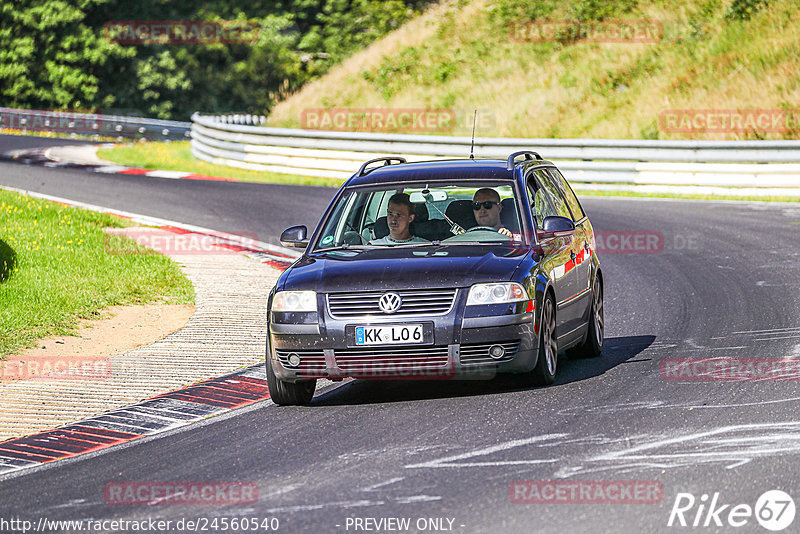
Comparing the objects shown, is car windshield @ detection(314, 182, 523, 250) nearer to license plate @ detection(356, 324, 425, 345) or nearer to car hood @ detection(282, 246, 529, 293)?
car hood @ detection(282, 246, 529, 293)

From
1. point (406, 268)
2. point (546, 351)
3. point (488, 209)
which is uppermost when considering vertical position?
point (488, 209)

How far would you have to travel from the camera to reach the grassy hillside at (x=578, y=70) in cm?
3141

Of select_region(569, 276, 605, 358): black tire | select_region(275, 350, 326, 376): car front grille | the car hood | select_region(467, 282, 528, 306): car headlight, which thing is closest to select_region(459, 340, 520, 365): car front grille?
select_region(467, 282, 528, 306): car headlight

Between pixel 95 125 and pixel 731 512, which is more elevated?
pixel 731 512

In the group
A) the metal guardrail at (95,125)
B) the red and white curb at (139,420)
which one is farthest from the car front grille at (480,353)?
the metal guardrail at (95,125)

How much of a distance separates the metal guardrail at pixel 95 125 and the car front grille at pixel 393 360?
36112mm

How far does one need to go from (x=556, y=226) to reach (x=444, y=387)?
1.48 m

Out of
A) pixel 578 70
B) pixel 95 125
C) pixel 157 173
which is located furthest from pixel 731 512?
pixel 95 125

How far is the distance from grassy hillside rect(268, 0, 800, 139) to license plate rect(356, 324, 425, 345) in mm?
21355

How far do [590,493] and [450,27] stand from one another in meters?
36.8

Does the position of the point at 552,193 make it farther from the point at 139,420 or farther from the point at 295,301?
the point at 139,420

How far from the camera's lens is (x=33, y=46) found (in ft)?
179

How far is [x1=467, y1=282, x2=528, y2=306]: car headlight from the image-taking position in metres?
8.61

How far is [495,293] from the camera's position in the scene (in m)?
8.66
